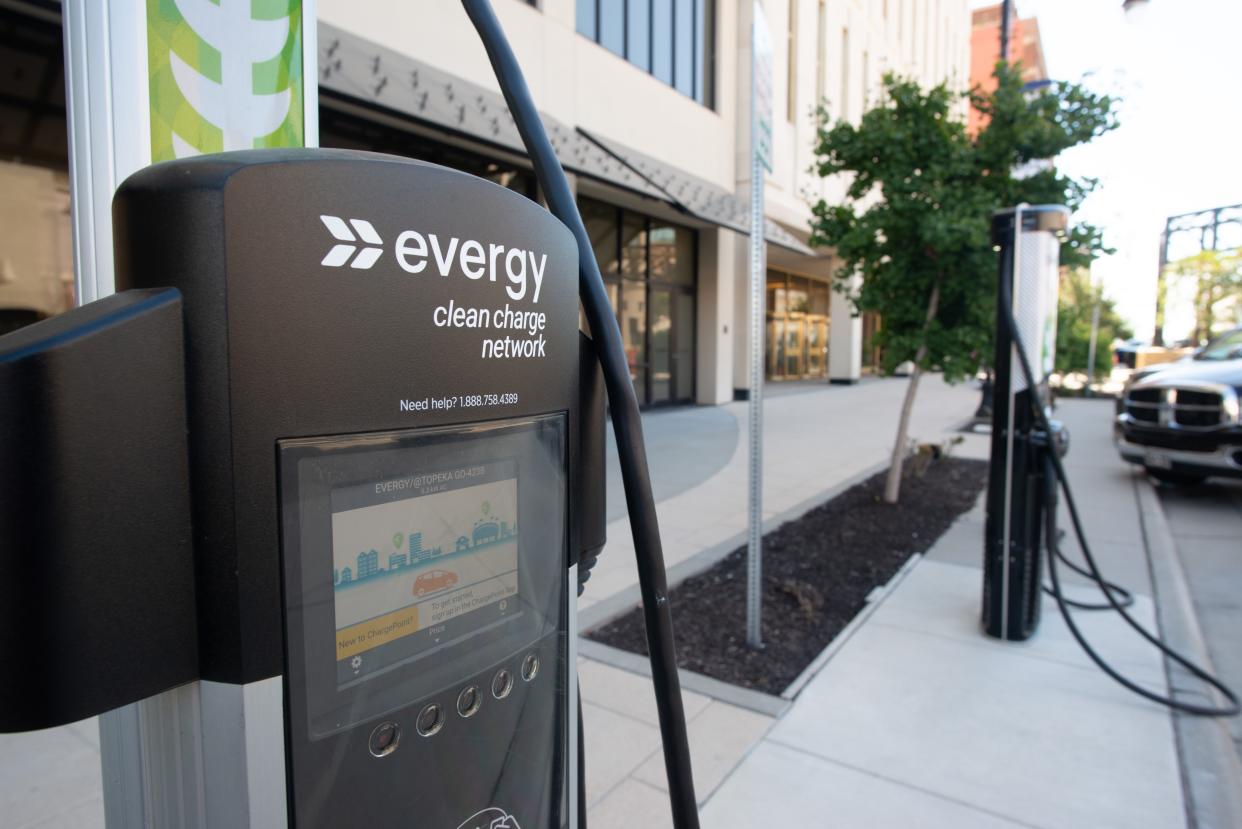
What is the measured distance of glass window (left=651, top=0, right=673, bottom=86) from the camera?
13172 mm

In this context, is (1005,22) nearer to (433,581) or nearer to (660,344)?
(660,344)

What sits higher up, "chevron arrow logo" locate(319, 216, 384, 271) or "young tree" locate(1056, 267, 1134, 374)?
"young tree" locate(1056, 267, 1134, 374)

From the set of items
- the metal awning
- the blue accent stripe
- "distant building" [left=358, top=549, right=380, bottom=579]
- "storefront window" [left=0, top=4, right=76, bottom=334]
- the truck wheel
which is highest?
the metal awning

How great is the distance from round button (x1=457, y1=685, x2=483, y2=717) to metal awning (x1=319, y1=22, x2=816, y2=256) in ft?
13.9

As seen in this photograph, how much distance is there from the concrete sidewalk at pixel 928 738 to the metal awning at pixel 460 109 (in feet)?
11.7

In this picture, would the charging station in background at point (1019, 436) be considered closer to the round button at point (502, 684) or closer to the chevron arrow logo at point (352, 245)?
the round button at point (502, 684)

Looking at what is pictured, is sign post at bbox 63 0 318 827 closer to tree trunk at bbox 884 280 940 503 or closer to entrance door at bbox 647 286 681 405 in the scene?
tree trunk at bbox 884 280 940 503

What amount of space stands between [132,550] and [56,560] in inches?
2.4

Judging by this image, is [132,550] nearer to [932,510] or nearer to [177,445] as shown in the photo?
[177,445]

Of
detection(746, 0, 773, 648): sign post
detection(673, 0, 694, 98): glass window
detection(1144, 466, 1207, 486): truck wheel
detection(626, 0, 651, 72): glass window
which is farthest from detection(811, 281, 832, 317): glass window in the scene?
detection(746, 0, 773, 648): sign post

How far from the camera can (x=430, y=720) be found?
39.6 inches

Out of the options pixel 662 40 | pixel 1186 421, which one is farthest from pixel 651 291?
pixel 1186 421

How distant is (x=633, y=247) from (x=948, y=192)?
9230 millimetres

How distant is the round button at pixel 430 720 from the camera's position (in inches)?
39.2
